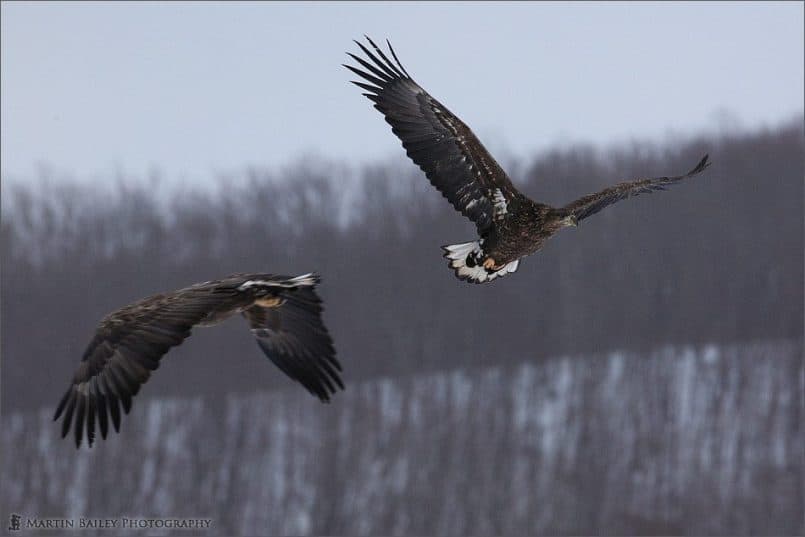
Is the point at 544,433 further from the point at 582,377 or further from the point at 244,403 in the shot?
the point at 244,403

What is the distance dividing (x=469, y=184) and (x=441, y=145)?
31cm

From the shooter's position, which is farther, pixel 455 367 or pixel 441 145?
pixel 455 367

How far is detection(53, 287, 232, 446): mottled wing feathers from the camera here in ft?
30.3

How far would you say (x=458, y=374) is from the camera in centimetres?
3181

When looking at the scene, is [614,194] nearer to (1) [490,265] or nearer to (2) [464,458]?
(1) [490,265]

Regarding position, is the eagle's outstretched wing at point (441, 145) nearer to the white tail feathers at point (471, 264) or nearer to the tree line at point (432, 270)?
the white tail feathers at point (471, 264)

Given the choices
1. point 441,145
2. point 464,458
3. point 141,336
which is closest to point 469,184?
point 441,145

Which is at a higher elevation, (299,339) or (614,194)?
(614,194)

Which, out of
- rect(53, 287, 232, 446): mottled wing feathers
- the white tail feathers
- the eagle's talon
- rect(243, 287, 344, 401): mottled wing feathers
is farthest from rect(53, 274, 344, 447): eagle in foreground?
the eagle's talon

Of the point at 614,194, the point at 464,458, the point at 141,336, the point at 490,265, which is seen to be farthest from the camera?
the point at 464,458

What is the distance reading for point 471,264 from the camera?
35.0 feet

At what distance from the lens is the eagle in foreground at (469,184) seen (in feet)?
33.7

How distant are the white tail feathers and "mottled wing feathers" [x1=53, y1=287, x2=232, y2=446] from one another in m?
1.93

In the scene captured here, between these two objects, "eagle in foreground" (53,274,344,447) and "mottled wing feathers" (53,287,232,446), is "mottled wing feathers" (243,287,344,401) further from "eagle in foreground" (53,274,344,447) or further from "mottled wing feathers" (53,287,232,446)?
"mottled wing feathers" (53,287,232,446)
